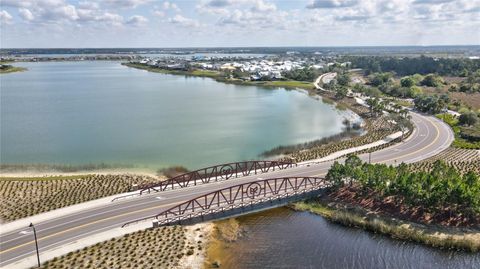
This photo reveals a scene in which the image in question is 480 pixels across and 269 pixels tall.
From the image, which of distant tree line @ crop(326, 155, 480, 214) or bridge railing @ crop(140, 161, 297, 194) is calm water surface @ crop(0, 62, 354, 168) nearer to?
bridge railing @ crop(140, 161, 297, 194)

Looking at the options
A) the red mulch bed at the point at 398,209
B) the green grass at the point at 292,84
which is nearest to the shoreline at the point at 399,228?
the red mulch bed at the point at 398,209

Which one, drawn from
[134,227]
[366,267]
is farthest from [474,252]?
[134,227]

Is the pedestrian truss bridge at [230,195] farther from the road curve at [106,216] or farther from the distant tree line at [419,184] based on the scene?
the distant tree line at [419,184]

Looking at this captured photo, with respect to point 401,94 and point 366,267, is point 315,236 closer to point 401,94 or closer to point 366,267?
point 366,267

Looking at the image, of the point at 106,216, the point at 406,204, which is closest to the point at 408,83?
the point at 406,204

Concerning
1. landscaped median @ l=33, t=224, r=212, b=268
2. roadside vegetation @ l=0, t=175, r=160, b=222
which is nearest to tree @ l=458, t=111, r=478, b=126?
roadside vegetation @ l=0, t=175, r=160, b=222

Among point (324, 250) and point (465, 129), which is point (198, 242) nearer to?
point (324, 250)
